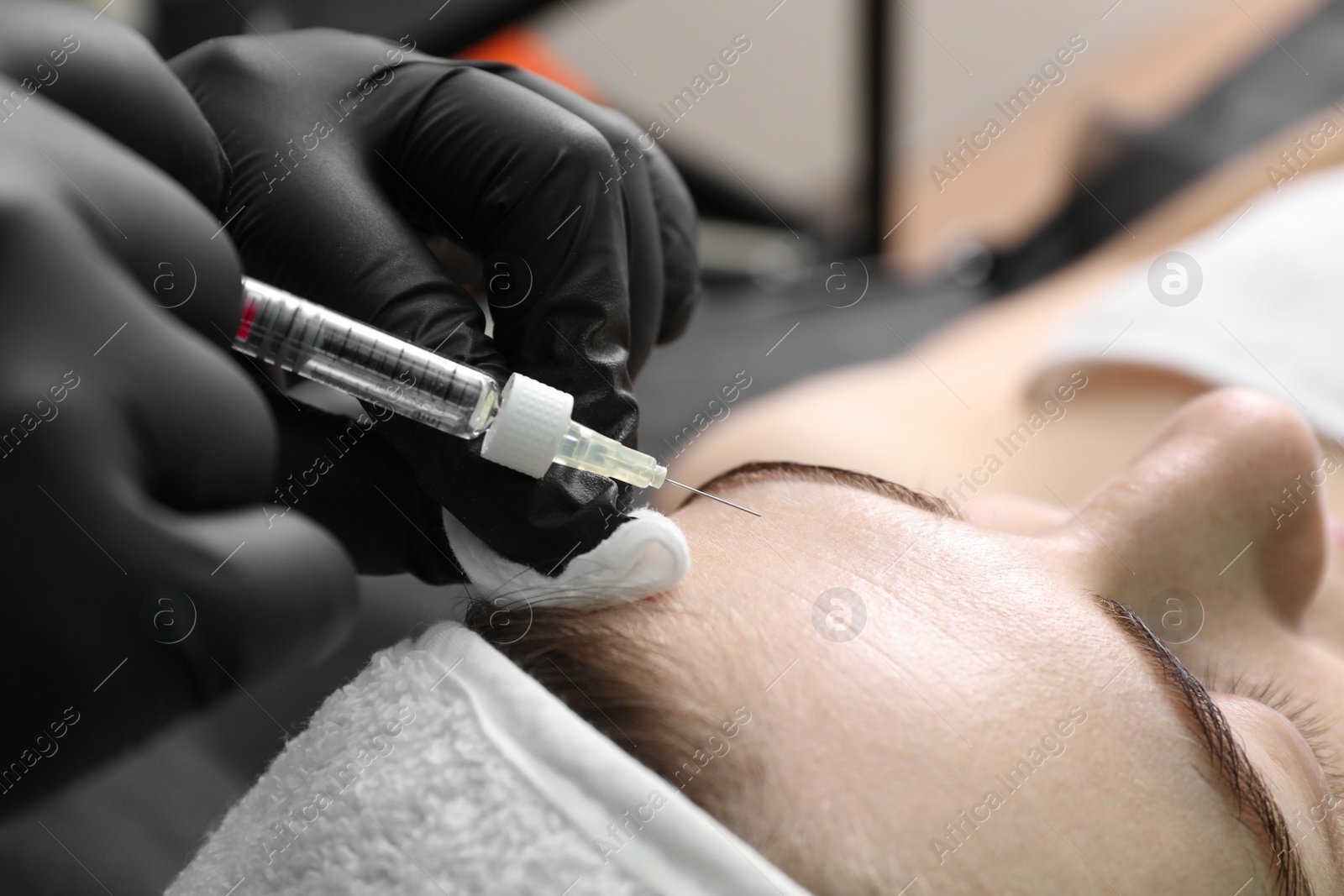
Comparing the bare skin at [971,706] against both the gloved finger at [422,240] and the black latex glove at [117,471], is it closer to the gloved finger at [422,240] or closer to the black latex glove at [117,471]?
the gloved finger at [422,240]

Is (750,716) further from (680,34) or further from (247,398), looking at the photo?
(680,34)

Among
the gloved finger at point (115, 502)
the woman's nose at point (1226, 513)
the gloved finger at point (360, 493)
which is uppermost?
the woman's nose at point (1226, 513)

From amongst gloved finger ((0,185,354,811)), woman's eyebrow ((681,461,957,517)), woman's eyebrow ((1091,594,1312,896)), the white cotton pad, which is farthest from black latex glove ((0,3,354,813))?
woman's eyebrow ((1091,594,1312,896))

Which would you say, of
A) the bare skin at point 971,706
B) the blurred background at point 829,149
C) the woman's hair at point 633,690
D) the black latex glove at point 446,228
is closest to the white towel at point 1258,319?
the blurred background at point 829,149

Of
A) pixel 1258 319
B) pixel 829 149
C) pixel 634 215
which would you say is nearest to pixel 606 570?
pixel 634 215

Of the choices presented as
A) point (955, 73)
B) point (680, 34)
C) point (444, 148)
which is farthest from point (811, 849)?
point (955, 73)

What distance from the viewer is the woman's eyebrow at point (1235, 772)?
1.83 ft

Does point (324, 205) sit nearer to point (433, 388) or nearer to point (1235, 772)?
point (433, 388)

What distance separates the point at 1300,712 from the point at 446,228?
726 mm

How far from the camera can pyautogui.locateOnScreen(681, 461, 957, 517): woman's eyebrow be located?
668 millimetres

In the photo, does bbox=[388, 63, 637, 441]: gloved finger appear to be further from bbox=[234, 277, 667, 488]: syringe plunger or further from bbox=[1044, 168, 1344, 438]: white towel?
bbox=[1044, 168, 1344, 438]: white towel

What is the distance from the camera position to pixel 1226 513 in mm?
724

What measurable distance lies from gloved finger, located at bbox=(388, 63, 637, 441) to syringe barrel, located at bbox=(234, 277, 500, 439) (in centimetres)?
7

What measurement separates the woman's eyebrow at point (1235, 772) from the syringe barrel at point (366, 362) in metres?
0.45
